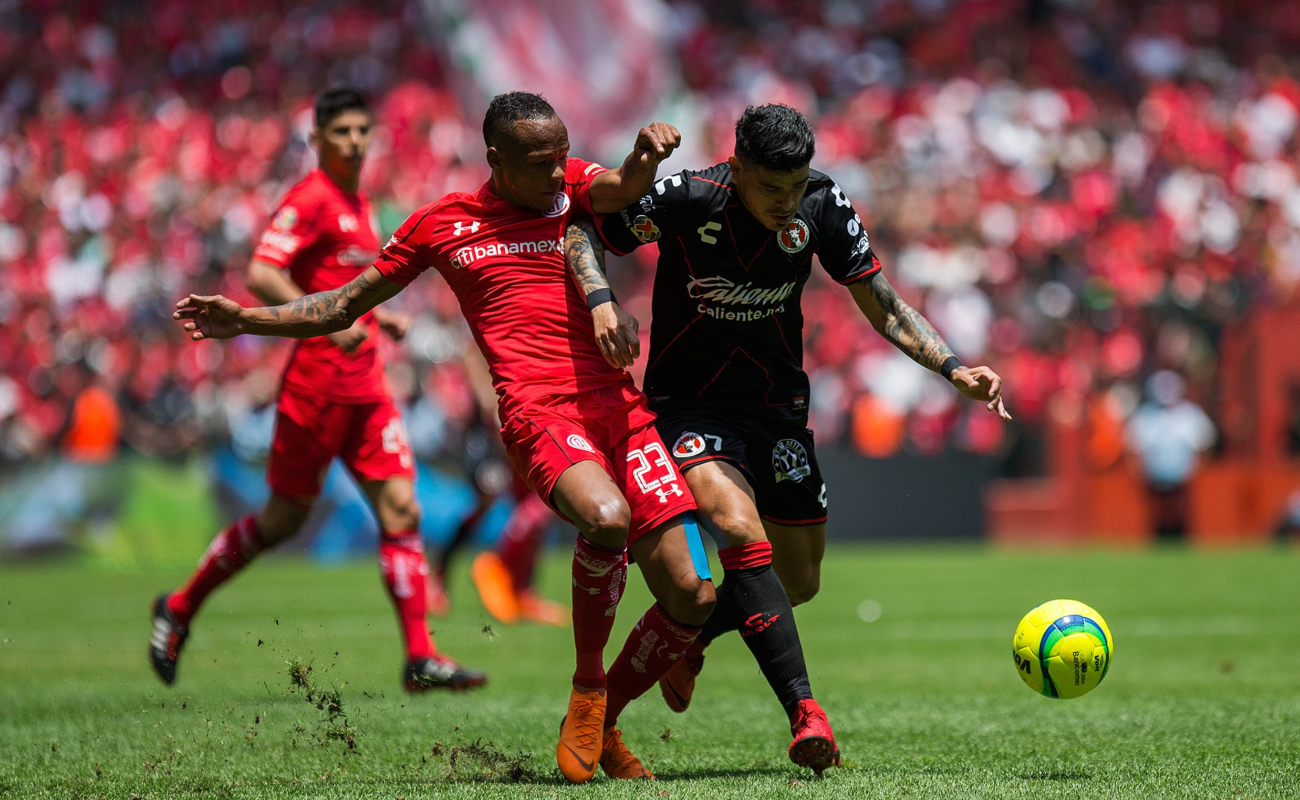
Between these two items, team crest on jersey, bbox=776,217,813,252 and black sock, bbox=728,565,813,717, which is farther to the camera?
team crest on jersey, bbox=776,217,813,252

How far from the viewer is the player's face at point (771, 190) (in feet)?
16.1

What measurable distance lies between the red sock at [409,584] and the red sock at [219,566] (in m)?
0.68

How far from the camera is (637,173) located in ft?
16.2

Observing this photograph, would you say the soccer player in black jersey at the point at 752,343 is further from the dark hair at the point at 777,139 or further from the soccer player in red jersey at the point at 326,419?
the soccer player in red jersey at the point at 326,419

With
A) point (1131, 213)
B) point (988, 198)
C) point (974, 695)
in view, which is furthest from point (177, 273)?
point (974, 695)

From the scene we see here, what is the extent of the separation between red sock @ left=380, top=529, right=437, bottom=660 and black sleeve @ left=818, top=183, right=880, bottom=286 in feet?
9.61

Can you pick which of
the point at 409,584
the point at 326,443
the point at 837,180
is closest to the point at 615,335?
the point at 409,584

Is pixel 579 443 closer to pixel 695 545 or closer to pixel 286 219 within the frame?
pixel 695 545

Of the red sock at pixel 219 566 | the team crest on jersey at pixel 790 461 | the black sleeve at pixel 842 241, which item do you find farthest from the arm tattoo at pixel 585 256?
the red sock at pixel 219 566

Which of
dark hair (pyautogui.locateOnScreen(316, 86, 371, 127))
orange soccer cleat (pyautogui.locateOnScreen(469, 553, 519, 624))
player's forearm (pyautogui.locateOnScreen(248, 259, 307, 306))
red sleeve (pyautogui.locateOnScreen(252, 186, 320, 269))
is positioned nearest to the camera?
player's forearm (pyautogui.locateOnScreen(248, 259, 307, 306))

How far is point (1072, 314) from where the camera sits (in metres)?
19.9

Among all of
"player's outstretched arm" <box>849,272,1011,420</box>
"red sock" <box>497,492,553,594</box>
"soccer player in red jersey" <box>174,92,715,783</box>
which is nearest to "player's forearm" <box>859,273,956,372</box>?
"player's outstretched arm" <box>849,272,1011,420</box>

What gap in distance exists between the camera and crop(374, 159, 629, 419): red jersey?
5.14m

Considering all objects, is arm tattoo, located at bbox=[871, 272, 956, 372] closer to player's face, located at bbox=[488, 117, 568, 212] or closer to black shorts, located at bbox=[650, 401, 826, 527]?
black shorts, located at bbox=[650, 401, 826, 527]
